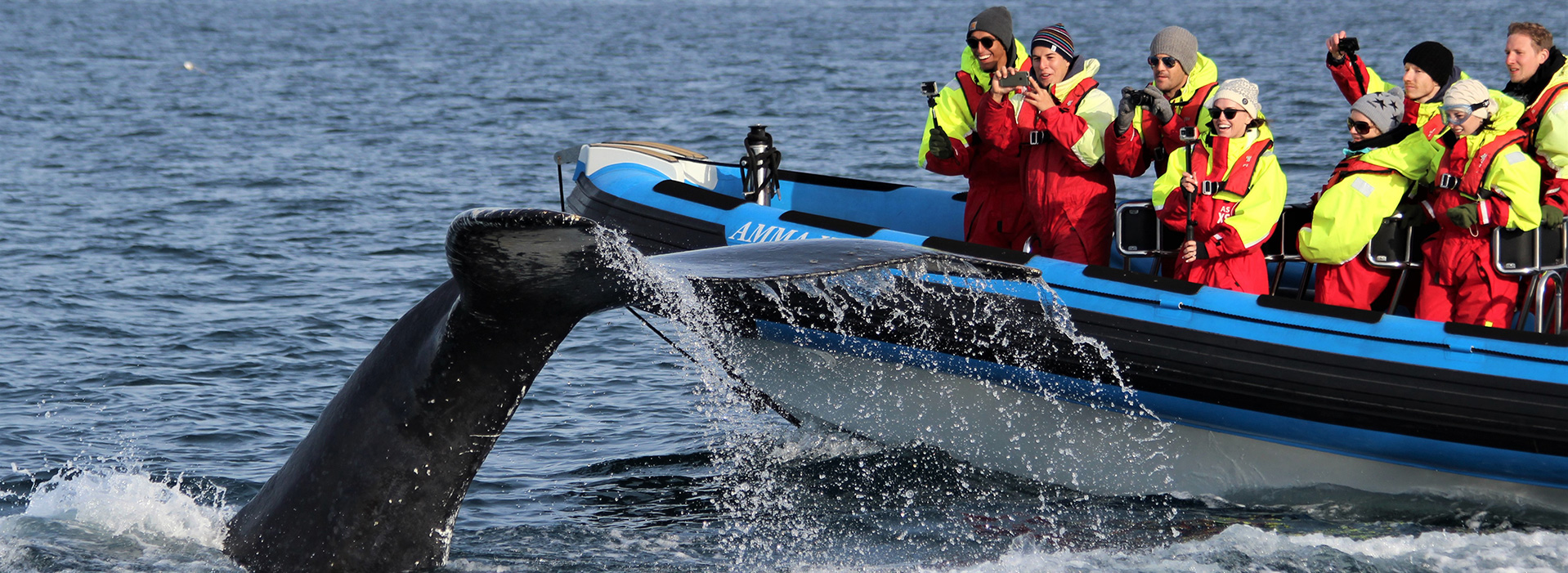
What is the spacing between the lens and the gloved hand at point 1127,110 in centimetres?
742

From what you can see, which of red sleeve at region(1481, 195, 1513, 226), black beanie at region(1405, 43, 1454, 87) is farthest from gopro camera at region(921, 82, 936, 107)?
red sleeve at region(1481, 195, 1513, 226)

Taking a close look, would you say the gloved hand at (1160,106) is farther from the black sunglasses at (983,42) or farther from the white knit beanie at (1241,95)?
the black sunglasses at (983,42)

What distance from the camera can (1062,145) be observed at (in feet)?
25.8

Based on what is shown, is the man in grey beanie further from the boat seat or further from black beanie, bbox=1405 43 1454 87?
the boat seat

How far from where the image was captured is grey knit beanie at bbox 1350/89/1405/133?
7.04 metres

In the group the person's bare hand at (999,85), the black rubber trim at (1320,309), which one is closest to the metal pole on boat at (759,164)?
the person's bare hand at (999,85)

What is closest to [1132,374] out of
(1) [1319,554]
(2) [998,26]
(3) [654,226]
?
(1) [1319,554]

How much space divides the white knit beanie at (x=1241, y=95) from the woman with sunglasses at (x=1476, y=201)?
0.82 meters

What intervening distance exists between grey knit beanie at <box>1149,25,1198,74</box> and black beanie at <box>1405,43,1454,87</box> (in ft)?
3.31

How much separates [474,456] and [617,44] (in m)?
39.1

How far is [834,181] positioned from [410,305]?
160 inches

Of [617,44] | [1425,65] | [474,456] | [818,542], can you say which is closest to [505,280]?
[474,456]

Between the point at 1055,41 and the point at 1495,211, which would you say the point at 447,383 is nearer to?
the point at 1055,41

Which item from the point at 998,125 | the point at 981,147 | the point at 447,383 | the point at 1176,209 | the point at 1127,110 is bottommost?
the point at 447,383
